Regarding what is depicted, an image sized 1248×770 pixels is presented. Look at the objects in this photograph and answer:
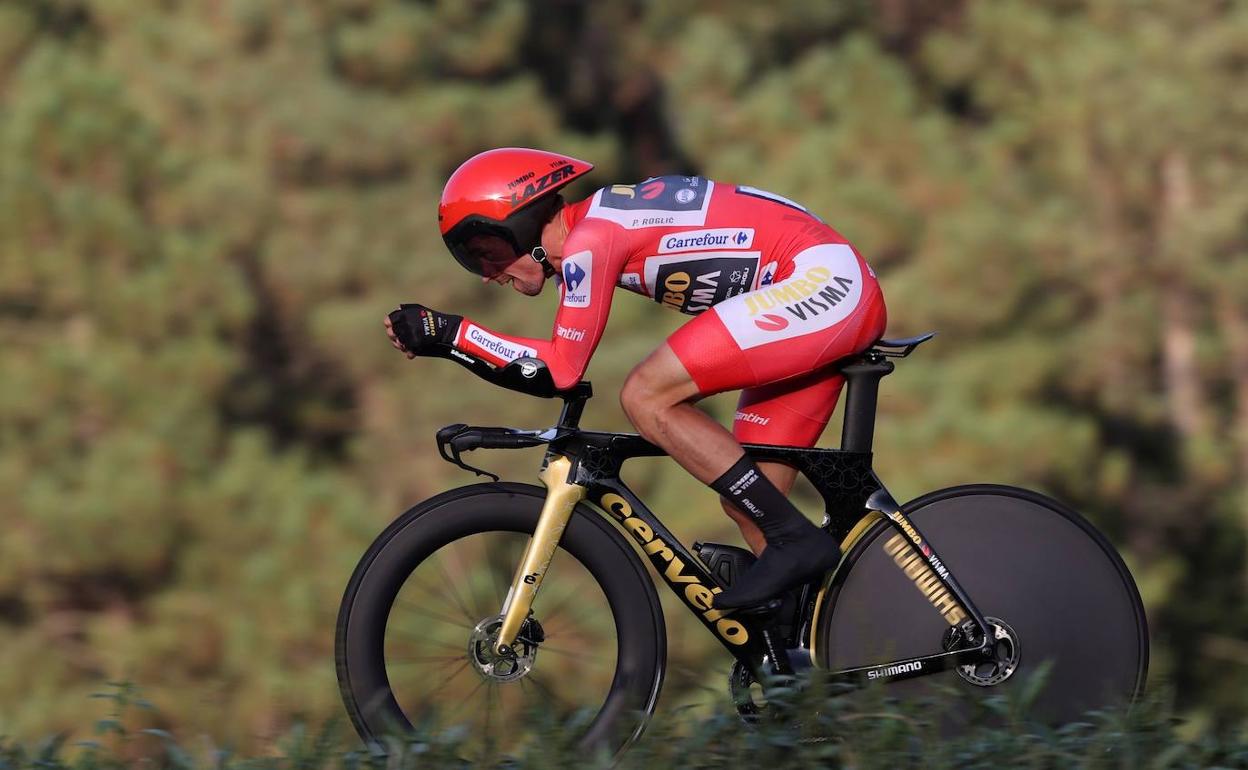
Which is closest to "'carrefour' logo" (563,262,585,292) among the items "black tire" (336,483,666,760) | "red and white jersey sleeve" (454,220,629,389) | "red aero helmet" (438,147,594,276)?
"red and white jersey sleeve" (454,220,629,389)

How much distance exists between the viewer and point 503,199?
4.92 m

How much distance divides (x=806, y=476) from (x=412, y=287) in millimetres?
11874

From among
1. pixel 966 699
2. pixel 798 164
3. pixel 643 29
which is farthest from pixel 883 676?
pixel 643 29

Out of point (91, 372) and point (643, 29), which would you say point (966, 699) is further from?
point (643, 29)

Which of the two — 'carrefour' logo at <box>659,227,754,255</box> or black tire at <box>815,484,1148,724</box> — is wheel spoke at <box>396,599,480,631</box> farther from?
'carrefour' logo at <box>659,227,754,255</box>

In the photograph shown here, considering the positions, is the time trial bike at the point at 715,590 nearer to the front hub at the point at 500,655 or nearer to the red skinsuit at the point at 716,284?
the front hub at the point at 500,655

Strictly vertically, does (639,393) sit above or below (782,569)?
above

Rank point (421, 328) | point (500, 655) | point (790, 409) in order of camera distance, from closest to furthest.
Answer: point (421, 328) < point (500, 655) < point (790, 409)

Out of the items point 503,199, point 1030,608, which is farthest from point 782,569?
point 503,199

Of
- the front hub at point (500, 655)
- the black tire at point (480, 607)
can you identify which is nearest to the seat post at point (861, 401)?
the black tire at point (480, 607)

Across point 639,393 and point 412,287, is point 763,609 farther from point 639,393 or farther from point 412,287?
→ point 412,287

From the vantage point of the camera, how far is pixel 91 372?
16234mm

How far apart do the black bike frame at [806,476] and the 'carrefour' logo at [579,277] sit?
0.89 ft

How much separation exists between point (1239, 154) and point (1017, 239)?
2353 mm
